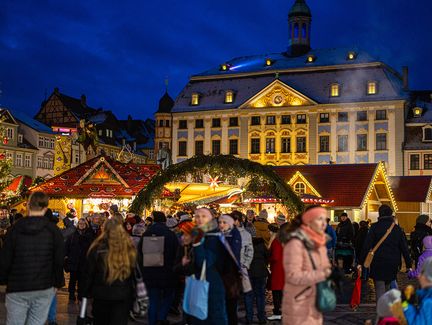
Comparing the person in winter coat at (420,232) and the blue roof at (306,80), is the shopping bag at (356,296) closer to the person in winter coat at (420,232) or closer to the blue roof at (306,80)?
the person in winter coat at (420,232)

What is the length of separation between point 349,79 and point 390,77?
335cm

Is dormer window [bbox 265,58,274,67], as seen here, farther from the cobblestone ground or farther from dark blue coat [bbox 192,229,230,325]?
dark blue coat [bbox 192,229,230,325]

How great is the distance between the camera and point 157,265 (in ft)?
29.2

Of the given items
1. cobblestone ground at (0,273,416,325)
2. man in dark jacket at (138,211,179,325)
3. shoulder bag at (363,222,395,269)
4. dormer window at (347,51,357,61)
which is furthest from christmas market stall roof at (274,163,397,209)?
dormer window at (347,51,357,61)

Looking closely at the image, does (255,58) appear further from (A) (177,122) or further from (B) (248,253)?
(B) (248,253)

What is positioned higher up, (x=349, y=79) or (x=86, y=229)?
(x=349, y=79)

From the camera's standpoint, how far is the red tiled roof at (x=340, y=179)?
27562 millimetres

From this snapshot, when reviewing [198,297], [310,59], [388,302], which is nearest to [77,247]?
[198,297]

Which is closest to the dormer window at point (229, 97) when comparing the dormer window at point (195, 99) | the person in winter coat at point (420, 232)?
the dormer window at point (195, 99)

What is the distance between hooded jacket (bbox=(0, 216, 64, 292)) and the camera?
6.41 metres

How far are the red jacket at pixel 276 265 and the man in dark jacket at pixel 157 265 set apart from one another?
6.28ft

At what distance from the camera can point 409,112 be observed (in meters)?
56.7

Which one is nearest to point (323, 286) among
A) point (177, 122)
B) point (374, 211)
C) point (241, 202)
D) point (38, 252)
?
point (38, 252)

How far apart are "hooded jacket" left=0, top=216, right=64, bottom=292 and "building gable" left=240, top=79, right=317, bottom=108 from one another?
51.9 meters
